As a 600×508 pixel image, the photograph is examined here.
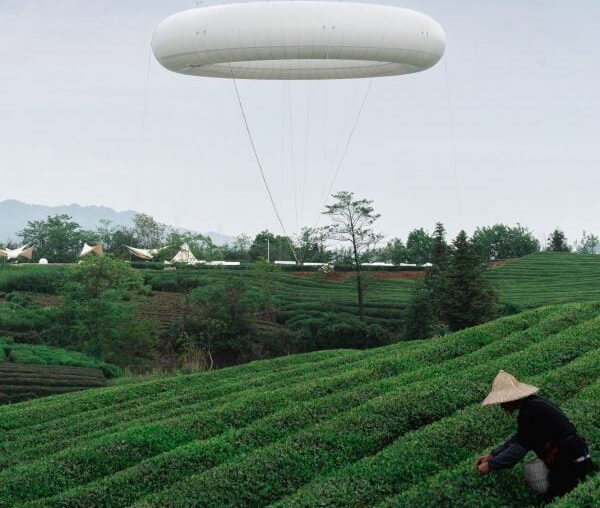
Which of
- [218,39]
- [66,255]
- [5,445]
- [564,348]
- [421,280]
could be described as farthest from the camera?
[66,255]

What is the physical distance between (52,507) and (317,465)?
128 inches

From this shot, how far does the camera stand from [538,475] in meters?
9.01

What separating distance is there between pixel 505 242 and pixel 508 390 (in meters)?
81.6

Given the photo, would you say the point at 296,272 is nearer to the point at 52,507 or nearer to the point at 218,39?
the point at 218,39

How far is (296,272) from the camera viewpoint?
66.3 metres

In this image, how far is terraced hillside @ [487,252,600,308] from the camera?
50275 millimetres

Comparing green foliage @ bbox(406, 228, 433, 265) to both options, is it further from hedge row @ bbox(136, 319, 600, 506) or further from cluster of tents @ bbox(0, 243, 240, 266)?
hedge row @ bbox(136, 319, 600, 506)

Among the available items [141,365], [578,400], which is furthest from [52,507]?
[141,365]

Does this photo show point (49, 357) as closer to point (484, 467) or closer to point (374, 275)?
point (484, 467)

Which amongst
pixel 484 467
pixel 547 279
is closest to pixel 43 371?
pixel 484 467

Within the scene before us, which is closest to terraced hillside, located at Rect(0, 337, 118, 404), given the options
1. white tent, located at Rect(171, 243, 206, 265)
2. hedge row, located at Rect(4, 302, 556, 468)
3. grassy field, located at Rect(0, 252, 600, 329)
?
grassy field, located at Rect(0, 252, 600, 329)

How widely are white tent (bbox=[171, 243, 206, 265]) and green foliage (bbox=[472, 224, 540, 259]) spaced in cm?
2790

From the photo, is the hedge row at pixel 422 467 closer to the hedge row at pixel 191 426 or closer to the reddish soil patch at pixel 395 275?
the hedge row at pixel 191 426

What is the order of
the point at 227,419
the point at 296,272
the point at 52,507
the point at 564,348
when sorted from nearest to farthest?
the point at 52,507
the point at 227,419
the point at 564,348
the point at 296,272
